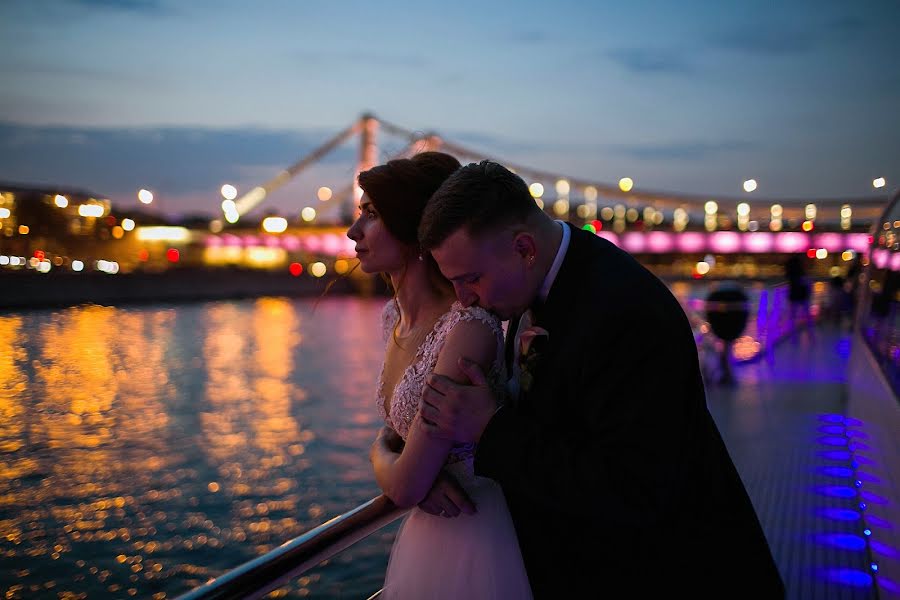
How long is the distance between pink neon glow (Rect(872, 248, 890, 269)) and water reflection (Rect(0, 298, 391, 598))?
410 centimetres

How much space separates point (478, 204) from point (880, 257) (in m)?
5.64

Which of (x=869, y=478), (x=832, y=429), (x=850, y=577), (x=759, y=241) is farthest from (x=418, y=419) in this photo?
(x=759, y=241)

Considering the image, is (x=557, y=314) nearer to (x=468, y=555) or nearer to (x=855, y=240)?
(x=468, y=555)

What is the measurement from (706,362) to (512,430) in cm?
831

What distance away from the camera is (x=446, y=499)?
5.34ft

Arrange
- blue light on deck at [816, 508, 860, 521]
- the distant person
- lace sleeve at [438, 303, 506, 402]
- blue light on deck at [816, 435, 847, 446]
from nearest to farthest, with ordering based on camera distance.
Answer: lace sleeve at [438, 303, 506, 402] < blue light on deck at [816, 508, 860, 521] < blue light on deck at [816, 435, 847, 446] < the distant person

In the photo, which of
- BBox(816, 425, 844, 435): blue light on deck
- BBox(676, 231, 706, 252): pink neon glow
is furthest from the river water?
BBox(676, 231, 706, 252): pink neon glow

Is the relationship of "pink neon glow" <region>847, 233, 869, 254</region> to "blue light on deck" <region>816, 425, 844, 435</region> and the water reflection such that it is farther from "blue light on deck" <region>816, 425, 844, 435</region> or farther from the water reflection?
"blue light on deck" <region>816, 425, 844, 435</region>

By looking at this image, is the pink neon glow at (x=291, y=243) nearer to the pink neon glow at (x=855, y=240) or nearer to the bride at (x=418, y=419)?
the pink neon glow at (x=855, y=240)

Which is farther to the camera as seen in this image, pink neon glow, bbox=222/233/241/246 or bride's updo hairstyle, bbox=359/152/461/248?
pink neon glow, bbox=222/233/241/246

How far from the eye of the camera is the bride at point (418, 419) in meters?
1.55

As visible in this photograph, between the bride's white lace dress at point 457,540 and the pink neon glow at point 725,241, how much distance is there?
7143 cm

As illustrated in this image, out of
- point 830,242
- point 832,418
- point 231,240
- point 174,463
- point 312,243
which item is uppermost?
point 231,240

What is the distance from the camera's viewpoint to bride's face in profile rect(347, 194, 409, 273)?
6.09 ft
